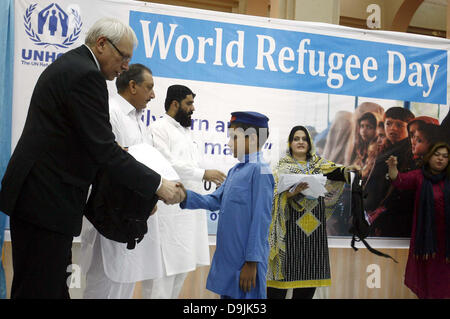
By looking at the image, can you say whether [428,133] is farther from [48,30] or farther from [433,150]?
[48,30]

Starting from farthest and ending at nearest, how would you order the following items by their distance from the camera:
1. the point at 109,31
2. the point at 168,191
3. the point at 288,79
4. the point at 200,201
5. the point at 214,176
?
the point at 288,79
the point at 214,176
the point at 200,201
the point at 168,191
the point at 109,31

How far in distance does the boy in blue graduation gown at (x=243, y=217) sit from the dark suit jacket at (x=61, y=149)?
88 centimetres

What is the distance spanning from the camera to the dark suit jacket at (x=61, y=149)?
87.7 inches

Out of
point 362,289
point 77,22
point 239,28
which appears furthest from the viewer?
point 362,289

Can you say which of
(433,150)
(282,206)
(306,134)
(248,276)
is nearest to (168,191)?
(248,276)

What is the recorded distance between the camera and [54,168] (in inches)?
88.6

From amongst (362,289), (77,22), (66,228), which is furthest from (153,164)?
(362,289)

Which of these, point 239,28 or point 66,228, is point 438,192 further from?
point 66,228

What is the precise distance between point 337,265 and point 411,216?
2.78ft

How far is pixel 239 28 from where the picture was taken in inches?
160

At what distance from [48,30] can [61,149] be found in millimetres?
1869

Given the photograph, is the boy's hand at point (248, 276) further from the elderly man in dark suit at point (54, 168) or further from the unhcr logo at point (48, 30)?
the unhcr logo at point (48, 30)

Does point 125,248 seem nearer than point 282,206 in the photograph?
Yes

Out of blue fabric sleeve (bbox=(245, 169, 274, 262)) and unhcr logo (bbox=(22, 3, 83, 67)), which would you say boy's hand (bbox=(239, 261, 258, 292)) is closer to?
blue fabric sleeve (bbox=(245, 169, 274, 262))
